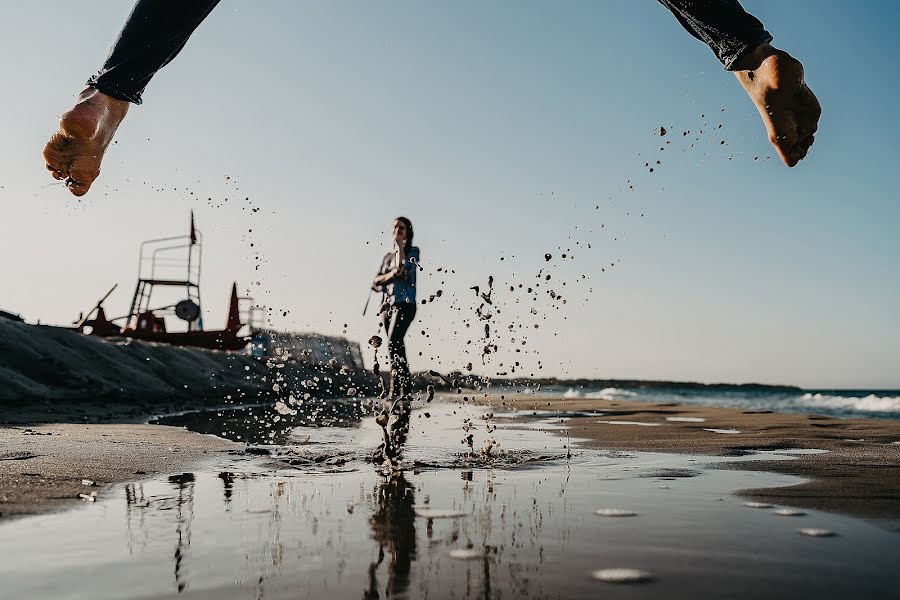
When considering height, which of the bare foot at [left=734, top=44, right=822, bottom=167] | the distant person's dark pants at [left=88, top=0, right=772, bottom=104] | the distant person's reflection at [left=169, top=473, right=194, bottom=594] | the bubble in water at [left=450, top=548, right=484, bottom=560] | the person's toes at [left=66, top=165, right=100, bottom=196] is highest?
the distant person's dark pants at [left=88, top=0, right=772, bottom=104]

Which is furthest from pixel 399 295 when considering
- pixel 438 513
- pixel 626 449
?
pixel 438 513

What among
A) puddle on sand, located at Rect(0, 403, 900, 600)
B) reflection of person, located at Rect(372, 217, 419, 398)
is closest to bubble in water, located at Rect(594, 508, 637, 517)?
puddle on sand, located at Rect(0, 403, 900, 600)

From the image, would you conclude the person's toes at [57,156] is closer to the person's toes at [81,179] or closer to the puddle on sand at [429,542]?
the person's toes at [81,179]

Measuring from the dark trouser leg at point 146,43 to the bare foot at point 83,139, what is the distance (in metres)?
0.05

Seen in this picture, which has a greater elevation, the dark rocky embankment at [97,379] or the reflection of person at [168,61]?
the reflection of person at [168,61]

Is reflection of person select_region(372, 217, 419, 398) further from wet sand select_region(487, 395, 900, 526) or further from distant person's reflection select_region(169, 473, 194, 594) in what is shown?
distant person's reflection select_region(169, 473, 194, 594)

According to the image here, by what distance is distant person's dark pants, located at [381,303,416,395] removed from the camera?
22.1 ft

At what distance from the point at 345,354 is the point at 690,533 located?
136 ft

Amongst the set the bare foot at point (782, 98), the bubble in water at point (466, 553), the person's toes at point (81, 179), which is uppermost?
the bare foot at point (782, 98)

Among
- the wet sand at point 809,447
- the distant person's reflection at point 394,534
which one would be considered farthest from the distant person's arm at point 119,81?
the wet sand at point 809,447

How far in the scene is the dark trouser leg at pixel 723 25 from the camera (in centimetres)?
190

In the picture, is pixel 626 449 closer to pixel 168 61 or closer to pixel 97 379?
pixel 168 61

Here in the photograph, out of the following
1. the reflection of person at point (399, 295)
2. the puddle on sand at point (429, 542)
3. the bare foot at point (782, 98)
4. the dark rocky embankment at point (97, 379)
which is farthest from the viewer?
the dark rocky embankment at point (97, 379)

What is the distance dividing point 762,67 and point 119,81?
1.87m
